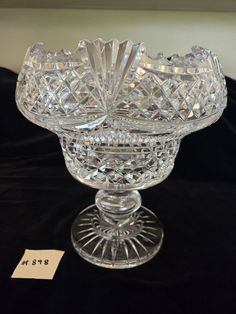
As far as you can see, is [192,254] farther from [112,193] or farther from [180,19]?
[180,19]

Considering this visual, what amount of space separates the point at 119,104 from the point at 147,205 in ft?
1.48

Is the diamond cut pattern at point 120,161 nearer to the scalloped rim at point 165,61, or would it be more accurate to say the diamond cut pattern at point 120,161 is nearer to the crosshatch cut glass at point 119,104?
the crosshatch cut glass at point 119,104

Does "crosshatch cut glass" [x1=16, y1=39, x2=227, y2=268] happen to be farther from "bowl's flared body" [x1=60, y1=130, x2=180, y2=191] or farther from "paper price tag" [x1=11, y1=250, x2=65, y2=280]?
"paper price tag" [x1=11, y1=250, x2=65, y2=280]

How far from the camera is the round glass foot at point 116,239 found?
0.72 m

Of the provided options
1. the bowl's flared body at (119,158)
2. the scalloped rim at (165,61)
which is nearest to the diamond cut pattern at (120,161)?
the bowl's flared body at (119,158)

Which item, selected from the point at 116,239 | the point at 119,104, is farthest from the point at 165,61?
the point at 116,239

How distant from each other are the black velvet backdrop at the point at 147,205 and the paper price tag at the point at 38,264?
14 mm

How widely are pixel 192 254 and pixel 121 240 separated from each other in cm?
16

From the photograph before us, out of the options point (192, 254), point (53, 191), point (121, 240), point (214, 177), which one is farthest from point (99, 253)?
point (214, 177)

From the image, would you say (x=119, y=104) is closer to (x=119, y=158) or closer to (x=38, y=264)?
(x=119, y=158)

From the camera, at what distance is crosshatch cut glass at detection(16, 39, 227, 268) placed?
1.78 feet

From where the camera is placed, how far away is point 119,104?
0.55 m

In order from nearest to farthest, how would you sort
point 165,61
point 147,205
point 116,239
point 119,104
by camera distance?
1. point 119,104
2. point 165,61
3. point 116,239
4. point 147,205

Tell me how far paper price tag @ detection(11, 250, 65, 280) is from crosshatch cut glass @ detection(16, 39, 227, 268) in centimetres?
20
